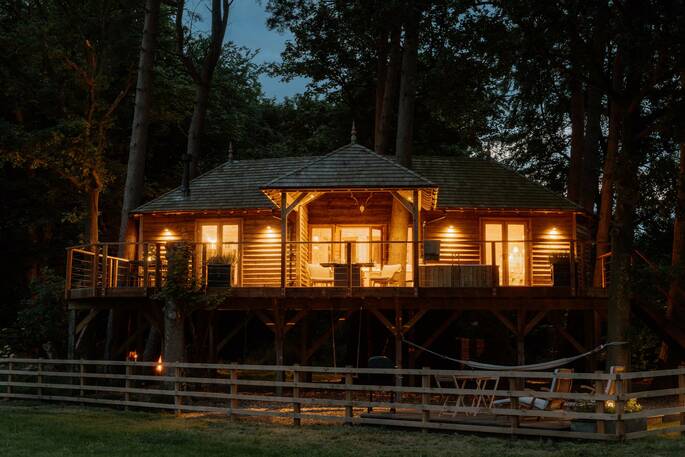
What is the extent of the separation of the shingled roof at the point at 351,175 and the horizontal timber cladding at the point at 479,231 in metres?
A: 3.70

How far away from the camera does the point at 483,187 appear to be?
23.2m

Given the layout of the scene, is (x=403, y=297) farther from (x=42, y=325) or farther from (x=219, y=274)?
(x=42, y=325)

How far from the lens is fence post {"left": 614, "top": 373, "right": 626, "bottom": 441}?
1162 cm

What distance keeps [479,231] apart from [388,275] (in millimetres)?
4497

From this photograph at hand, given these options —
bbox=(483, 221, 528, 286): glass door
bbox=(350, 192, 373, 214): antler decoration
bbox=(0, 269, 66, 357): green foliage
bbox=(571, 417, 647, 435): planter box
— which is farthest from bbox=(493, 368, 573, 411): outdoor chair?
bbox=(0, 269, 66, 357): green foliage

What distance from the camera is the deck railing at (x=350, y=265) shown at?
59.5 ft

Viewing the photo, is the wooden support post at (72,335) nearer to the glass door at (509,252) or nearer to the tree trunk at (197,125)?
the tree trunk at (197,125)

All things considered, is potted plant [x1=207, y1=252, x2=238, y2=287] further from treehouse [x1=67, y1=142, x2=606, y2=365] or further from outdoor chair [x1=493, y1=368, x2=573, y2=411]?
outdoor chair [x1=493, y1=368, x2=573, y2=411]

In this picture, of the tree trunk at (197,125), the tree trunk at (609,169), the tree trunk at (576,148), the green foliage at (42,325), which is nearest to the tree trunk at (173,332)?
the green foliage at (42,325)

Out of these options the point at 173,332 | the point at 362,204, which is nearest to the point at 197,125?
the point at 362,204

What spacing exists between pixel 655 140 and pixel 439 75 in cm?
672

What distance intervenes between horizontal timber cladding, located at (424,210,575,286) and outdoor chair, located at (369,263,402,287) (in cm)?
346

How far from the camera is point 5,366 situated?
893 inches

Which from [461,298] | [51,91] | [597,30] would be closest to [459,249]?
[461,298]
